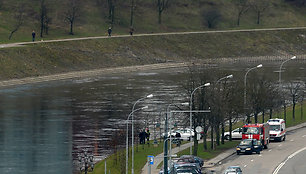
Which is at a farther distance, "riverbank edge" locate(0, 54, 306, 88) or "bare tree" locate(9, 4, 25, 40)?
"bare tree" locate(9, 4, 25, 40)

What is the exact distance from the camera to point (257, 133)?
8344 cm

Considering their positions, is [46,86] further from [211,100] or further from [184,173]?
[184,173]

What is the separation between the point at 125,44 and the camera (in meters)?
186

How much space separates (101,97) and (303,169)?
63249 mm

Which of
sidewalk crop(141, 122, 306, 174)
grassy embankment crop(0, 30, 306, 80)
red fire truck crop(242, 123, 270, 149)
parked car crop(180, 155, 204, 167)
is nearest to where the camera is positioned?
parked car crop(180, 155, 204, 167)

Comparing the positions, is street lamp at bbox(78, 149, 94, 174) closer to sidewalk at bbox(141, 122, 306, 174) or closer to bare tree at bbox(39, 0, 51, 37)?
sidewalk at bbox(141, 122, 306, 174)

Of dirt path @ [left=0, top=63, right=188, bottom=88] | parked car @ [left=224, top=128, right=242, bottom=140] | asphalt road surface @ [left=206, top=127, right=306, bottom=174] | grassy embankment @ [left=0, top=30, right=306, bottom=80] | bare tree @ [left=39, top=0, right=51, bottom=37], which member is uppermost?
bare tree @ [left=39, top=0, right=51, bottom=37]

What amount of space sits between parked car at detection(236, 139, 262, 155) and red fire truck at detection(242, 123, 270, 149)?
7.26 feet

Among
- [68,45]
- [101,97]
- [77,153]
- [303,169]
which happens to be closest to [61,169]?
[77,153]

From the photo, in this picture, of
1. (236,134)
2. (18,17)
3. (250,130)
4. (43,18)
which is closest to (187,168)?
(250,130)

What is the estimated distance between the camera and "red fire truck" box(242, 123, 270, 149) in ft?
274

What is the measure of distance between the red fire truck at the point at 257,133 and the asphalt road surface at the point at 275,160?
3.63 feet

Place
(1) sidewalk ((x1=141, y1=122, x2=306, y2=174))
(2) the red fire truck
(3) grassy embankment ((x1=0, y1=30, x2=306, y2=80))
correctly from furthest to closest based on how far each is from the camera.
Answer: (3) grassy embankment ((x1=0, y1=30, x2=306, y2=80)) → (2) the red fire truck → (1) sidewalk ((x1=141, y1=122, x2=306, y2=174))

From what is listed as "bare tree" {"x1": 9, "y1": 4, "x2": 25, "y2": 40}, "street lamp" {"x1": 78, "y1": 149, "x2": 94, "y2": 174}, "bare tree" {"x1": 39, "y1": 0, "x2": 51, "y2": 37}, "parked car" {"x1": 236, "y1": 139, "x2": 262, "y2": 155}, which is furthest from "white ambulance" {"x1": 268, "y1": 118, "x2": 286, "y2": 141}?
"bare tree" {"x1": 39, "y1": 0, "x2": 51, "y2": 37}
